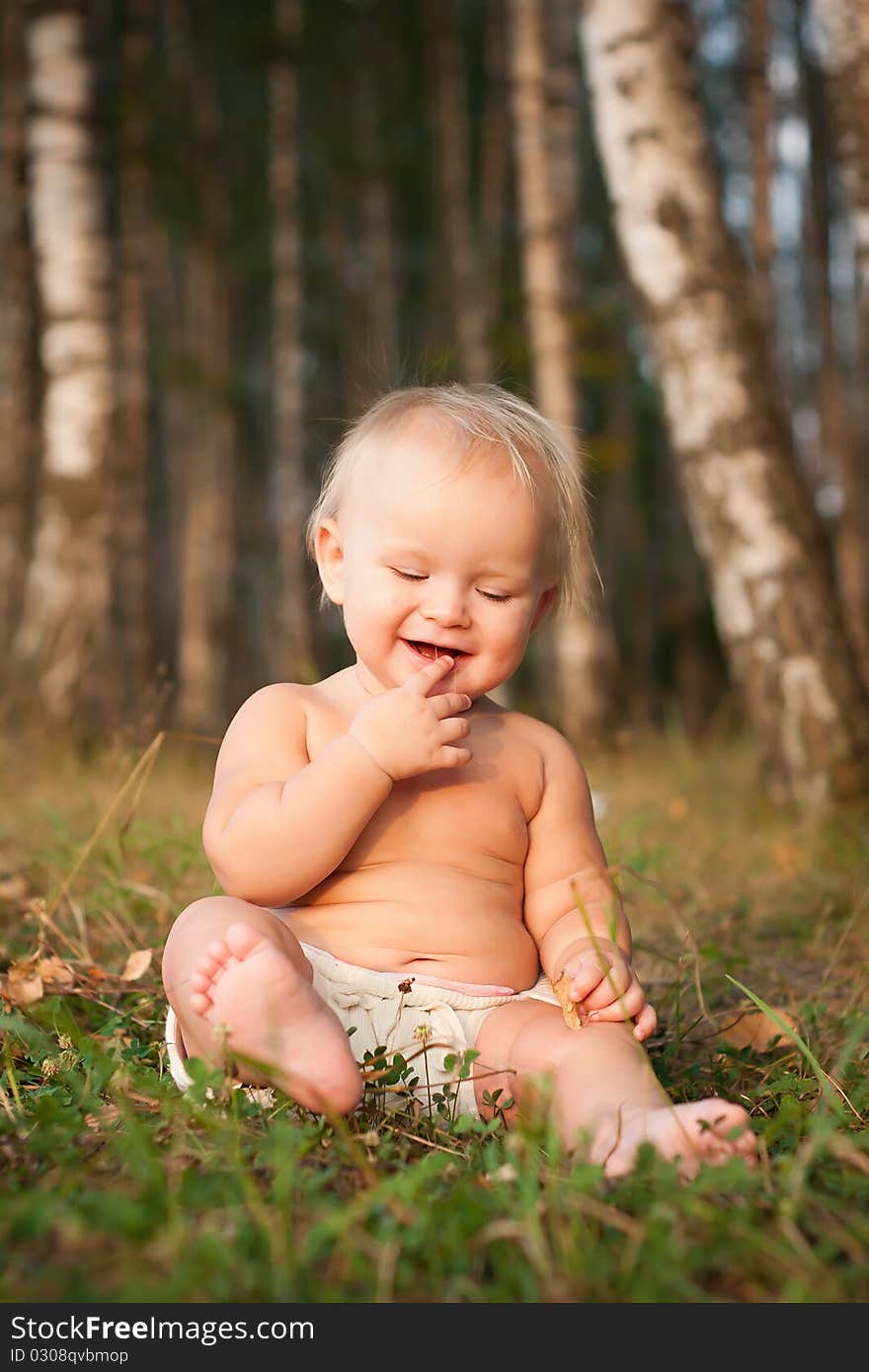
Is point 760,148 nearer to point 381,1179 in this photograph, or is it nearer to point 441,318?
point 441,318

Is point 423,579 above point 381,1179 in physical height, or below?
above

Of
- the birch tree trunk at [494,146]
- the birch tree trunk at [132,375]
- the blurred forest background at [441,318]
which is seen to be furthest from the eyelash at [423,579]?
Result: the birch tree trunk at [494,146]

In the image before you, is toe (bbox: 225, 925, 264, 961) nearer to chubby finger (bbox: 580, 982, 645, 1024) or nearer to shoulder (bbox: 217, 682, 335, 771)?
shoulder (bbox: 217, 682, 335, 771)

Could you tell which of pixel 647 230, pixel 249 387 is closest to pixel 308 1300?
pixel 647 230

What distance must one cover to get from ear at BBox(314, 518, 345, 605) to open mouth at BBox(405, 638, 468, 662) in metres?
0.19

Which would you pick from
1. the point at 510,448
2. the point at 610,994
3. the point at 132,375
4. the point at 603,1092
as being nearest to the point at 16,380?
the point at 132,375

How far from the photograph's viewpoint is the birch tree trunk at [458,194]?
11477mm

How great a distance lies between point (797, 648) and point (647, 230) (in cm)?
172

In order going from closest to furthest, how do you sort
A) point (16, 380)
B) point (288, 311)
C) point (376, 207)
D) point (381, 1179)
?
1. point (381, 1179)
2. point (16, 380)
3. point (288, 311)
4. point (376, 207)

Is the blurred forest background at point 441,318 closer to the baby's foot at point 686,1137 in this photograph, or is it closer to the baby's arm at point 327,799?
the baby's arm at point 327,799

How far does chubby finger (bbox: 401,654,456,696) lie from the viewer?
2025 mm

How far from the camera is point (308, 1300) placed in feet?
4.05

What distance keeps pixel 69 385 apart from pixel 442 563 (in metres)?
4.86

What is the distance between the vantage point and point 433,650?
2.16 meters
